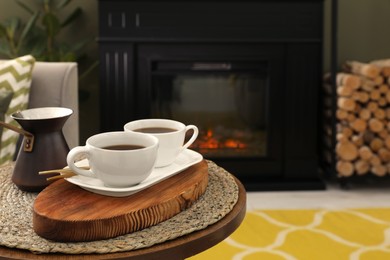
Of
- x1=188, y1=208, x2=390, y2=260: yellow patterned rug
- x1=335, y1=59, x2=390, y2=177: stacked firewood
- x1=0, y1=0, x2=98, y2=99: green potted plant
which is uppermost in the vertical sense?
x1=0, y1=0, x2=98, y2=99: green potted plant

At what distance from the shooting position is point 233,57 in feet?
9.64

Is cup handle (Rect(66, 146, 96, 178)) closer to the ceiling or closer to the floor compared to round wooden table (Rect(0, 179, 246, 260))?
closer to the ceiling

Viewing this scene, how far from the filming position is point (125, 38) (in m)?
2.87

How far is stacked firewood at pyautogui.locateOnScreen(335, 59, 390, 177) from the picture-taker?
9.61ft

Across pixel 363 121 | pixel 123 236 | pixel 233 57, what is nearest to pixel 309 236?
pixel 363 121

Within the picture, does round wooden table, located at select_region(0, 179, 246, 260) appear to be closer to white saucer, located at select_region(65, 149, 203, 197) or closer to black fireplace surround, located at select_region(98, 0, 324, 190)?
white saucer, located at select_region(65, 149, 203, 197)

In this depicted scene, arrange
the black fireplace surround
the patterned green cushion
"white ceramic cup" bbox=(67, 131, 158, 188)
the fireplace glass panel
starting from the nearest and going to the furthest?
1. "white ceramic cup" bbox=(67, 131, 158, 188)
2. the patterned green cushion
3. the black fireplace surround
4. the fireplace glass panel

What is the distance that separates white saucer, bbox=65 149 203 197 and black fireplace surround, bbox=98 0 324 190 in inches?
67.9

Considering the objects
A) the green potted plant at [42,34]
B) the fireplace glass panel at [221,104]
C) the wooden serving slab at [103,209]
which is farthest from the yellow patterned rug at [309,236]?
the green potted plant at [42,34]

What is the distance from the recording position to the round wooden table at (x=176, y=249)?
0.88 m

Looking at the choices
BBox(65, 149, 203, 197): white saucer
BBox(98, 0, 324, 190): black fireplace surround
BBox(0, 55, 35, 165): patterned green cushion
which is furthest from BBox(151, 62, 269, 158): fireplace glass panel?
BBox(65, 149, 203, 197): white saucer

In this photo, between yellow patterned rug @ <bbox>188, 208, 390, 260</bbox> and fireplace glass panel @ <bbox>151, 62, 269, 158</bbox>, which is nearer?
yellow patterned rug @ <bbox>188, 208, 390, 260</bbox>

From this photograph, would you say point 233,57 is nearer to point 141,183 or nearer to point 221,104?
point 221,104

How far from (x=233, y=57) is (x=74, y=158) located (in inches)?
78.3
